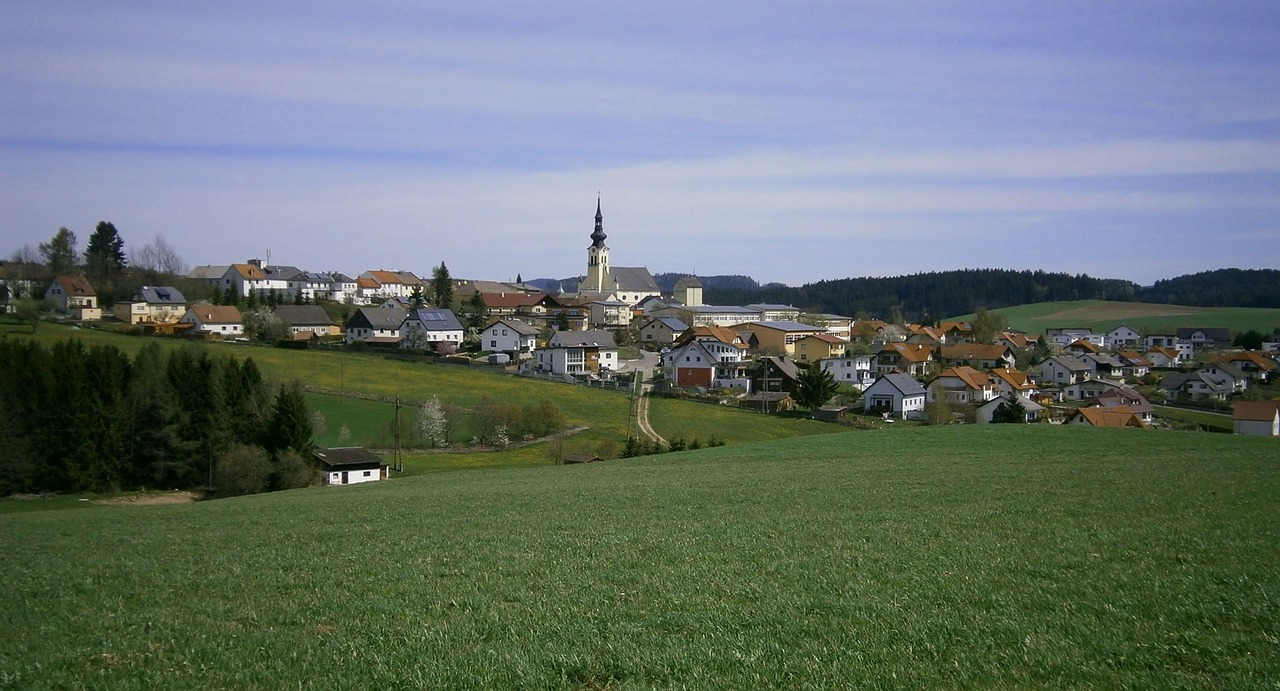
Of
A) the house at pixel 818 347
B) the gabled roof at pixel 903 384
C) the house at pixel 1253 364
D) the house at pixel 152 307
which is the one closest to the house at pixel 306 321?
the house at pixel 152 307

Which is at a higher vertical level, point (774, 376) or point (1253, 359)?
point (1253, 359)

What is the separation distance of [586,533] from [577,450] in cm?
3640

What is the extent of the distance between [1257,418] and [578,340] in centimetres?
6079

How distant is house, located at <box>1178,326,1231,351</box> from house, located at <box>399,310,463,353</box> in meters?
113

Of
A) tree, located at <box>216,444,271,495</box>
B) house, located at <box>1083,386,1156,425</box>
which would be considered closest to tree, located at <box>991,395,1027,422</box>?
house, located at <box>1083,386,1156,425</box>

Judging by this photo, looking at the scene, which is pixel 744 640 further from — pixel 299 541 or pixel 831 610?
pixel 299 541

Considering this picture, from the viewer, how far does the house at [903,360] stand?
10319cm

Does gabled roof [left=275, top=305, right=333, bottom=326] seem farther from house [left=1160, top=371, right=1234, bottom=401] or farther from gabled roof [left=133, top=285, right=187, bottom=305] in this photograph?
house [left=1160, top=371, right=1234, bottom=401]

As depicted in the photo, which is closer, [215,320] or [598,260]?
[215,320]

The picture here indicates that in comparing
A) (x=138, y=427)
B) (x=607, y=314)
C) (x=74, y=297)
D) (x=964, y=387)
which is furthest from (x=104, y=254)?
(x=964, y=387)

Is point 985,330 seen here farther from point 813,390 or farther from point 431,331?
point 431,331

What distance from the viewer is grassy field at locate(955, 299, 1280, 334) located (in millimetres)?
152062

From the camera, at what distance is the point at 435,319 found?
104 metres

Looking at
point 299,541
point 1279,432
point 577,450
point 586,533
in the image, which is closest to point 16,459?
point 577,450
